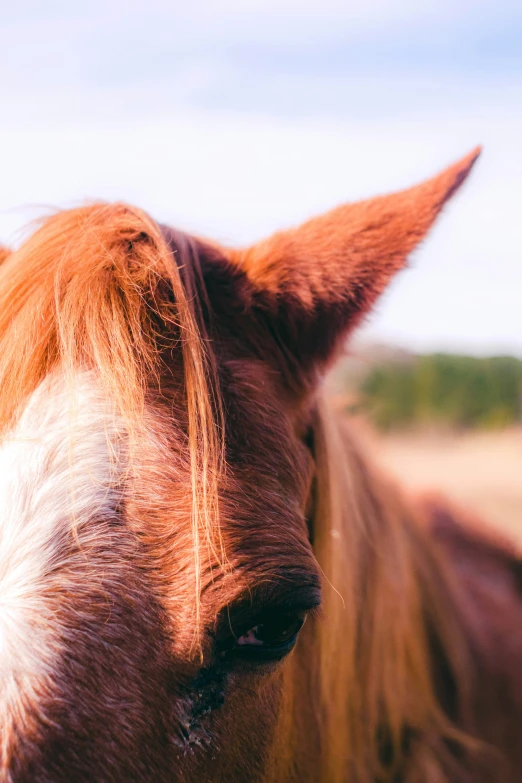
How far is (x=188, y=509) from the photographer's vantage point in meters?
1.10

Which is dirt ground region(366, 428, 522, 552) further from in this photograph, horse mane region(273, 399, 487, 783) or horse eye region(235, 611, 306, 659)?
horse eye region(235, 611, 306, 659)

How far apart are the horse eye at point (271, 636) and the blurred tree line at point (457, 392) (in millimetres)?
16977

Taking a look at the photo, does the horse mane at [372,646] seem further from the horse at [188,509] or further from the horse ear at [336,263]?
the horse ear at [336,263]

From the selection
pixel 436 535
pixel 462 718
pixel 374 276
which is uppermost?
pixel 374 276

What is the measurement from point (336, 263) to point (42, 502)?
2.53ft

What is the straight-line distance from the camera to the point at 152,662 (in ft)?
3.28

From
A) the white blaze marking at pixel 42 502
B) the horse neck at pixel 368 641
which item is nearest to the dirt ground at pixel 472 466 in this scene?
the horse neck at pixel 368 641

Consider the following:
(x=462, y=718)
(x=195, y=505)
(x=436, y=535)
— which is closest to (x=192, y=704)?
(x=195, y=505)

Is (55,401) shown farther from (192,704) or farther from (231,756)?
(231,756)

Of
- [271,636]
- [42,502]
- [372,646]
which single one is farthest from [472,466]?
[42,502]

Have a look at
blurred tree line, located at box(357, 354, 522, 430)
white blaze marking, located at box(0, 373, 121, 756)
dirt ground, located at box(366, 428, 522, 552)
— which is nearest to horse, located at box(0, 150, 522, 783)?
white blaze marking, located at box(0, 373, 121, 756)

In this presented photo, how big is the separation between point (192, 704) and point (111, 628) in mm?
189

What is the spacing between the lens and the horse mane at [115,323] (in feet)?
3.74

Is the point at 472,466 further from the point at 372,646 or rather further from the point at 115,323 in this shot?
the point at 115,323
